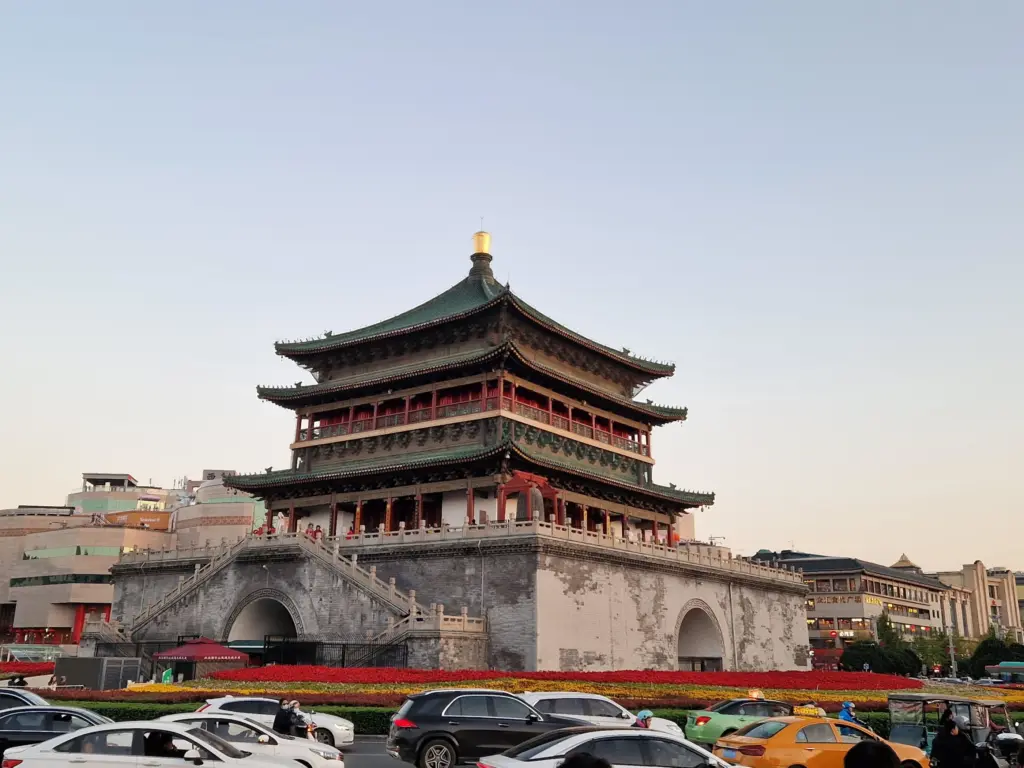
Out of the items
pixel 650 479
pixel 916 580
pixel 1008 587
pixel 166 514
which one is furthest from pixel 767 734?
pixel 1008 587

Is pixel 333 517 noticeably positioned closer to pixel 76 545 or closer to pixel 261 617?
pixel 261 617

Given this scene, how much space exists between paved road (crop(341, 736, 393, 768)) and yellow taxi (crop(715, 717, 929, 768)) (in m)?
6.47

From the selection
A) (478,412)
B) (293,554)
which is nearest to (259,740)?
(293,554)

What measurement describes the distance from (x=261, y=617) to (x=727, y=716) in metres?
25.7

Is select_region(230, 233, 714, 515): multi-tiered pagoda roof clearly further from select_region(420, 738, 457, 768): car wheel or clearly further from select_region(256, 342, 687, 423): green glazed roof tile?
select_region(420, 738, 457, 768): car wheel

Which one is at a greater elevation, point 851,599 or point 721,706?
point 851,599

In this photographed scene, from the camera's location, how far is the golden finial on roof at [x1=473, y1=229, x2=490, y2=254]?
52356mm

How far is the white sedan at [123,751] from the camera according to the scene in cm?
1174

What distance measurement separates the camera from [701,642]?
142 ft

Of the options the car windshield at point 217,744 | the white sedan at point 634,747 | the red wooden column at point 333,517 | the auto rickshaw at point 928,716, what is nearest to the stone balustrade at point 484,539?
the red wooden column at point 333,517

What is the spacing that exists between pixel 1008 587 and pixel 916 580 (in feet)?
99.9

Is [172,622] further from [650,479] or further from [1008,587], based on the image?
[1008,587]

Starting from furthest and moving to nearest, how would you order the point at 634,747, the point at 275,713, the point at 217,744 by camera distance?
1. the point at 275,713
2. the point at 217,744
3. the point at 634,747

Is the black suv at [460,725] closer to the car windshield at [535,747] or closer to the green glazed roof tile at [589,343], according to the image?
the car windshield at [535,747]
